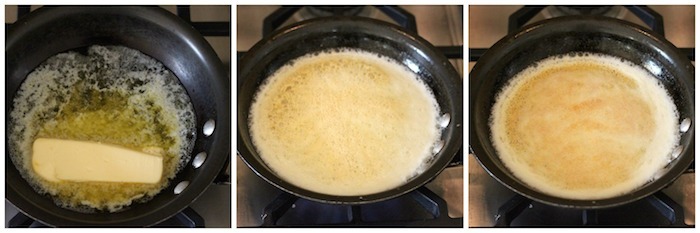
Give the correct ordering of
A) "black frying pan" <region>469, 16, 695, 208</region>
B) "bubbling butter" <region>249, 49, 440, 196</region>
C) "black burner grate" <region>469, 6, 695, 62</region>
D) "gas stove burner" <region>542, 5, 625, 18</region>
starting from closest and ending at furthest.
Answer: "black frying pan" <region>469, 16, 695, 208</region> < "bubbling butter" <region>249, 49, 440, 196</region> < "black burner grate" <region>469, 6, 695, 62</region> < "gas stove burner" <region>542, 5, 625, 18</region>

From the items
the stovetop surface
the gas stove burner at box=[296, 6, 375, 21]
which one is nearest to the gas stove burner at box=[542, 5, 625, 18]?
the stovetop surface

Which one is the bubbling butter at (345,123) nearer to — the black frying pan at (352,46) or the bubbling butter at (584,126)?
the black frying pan at (352,46)

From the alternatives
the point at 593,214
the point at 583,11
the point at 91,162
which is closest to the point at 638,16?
the point at 583,11

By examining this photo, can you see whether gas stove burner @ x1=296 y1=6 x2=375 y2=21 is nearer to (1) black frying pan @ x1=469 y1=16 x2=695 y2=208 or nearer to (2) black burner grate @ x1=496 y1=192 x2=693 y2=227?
(1) black frying pan @ x1=469 y1=16 x2=695 y2=208

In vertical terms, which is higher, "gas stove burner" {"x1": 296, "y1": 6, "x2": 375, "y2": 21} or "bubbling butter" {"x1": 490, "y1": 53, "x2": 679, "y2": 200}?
"gas stove burner" {"x1": 296, "y1": 6, "x2": 375, "y2": 21}

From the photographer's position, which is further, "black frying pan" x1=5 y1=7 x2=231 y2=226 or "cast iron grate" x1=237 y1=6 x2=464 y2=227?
"cast iron grate" x1=237 y1=6 x2=464 y2=227

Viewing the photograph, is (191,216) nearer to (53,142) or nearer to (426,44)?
(53,142)

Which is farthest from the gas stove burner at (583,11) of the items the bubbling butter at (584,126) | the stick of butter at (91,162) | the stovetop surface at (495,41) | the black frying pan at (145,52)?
the stick of butter at (91,162)
